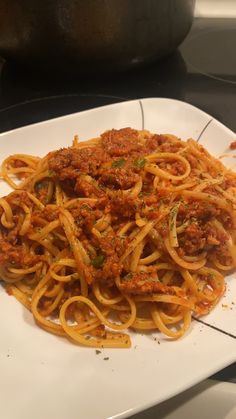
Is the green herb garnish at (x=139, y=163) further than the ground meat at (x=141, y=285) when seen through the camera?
Yes

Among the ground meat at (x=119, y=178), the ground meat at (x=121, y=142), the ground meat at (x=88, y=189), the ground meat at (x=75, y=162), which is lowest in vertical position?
the ground meat at (x=88, y=189)

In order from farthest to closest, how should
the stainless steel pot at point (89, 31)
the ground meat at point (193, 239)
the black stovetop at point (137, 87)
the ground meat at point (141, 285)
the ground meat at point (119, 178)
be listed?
the black stovetop at point (137, 87) → the stainless steel pot at point (89, 31) → the ground meat at point (119, 178) → the ground meat at point (193, 239) → the ground meat at point (141, 285)

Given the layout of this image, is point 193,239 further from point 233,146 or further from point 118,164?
point 233,146

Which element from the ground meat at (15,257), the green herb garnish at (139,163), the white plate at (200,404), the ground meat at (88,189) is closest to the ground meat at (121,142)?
the green herb garnish at (139,163)

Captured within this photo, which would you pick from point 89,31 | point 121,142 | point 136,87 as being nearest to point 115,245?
point 121,142

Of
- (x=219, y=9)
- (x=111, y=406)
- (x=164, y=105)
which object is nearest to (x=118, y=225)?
(x=111, y=406)

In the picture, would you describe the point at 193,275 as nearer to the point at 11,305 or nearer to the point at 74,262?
the point at 74,262

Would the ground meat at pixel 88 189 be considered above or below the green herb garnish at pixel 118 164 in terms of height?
below

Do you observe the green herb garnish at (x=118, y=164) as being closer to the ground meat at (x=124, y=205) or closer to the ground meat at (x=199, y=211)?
the ground meat at (x=124, y=205)
